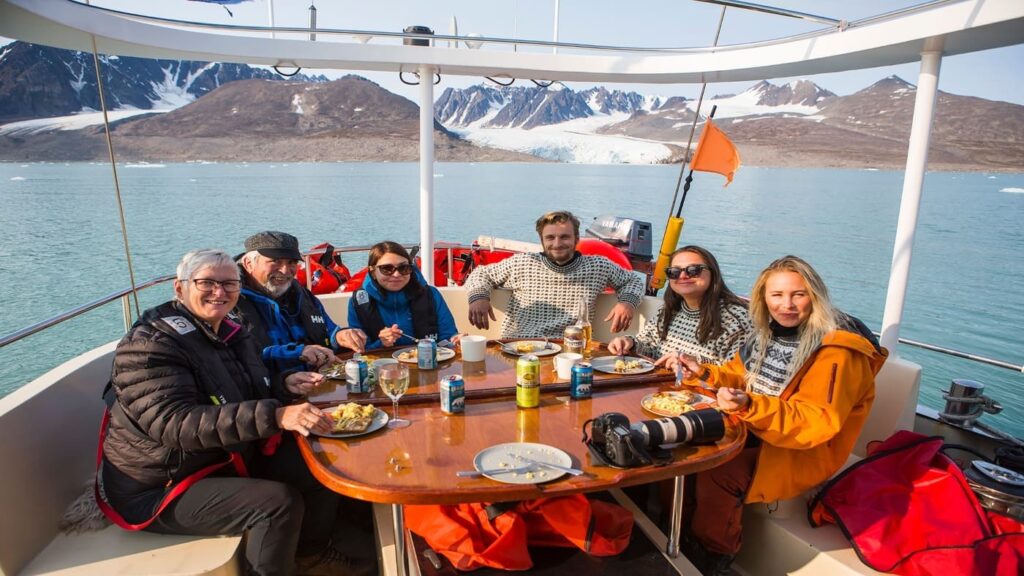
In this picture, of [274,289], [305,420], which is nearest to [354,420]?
[305,420]

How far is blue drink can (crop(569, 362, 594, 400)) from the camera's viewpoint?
2012 mm

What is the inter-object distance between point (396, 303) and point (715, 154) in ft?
8.98

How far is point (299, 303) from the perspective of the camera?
2777 mm

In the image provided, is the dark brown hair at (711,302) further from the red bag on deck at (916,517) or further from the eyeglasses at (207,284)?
the eyeglasses at (207,284)

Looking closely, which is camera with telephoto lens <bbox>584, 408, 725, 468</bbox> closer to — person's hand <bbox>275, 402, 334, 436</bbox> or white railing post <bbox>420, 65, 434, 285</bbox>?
person's hand <bbox>275, 402, 334, 436</bbox>

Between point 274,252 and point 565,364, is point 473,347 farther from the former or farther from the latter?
point 274,252

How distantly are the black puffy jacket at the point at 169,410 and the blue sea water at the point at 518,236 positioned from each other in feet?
32.0

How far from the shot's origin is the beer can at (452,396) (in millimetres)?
1850

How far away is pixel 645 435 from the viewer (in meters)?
1.53

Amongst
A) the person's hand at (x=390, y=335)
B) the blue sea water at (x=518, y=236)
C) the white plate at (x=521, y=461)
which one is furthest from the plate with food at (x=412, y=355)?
the blue sea water at (x=518, y=236)

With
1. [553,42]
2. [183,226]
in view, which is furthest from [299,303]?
[183,226]

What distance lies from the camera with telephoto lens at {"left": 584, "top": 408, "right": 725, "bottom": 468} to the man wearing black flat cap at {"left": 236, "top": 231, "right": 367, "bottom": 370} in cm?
135

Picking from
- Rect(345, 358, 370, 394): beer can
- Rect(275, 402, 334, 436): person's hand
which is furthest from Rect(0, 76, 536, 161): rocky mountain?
Rect(275, 402, 334, 436): person's hand

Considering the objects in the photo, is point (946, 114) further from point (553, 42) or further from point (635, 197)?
point (553, 42)
